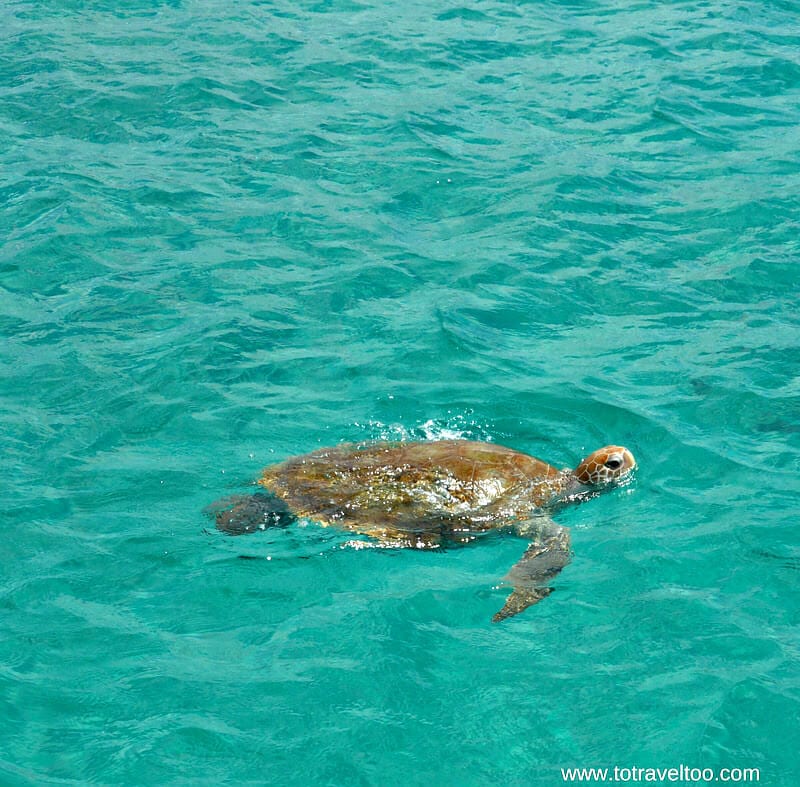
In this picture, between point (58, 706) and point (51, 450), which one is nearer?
point (58, 706)

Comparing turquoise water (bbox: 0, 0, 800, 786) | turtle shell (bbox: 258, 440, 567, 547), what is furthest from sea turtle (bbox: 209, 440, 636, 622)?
turquoise water (bbox: 0, 0, 800, 786)

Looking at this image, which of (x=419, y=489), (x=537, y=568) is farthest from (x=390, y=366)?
(x=537, y=568)

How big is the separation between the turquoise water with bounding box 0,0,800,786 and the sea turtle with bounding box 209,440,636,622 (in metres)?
0.16

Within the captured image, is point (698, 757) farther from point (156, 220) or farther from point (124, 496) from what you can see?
point (156, 220)

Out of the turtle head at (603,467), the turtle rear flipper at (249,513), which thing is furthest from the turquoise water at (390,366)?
the turtle head at (603,467)

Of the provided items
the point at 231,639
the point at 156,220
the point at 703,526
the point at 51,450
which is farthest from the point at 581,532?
the point at 156,220

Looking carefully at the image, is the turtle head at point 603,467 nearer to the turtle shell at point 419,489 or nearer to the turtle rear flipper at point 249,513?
the turtle shell at point 419,489

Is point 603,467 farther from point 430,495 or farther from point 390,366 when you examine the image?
point 390,366

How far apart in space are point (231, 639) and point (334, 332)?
4191mm

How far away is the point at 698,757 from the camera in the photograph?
19.5 feet

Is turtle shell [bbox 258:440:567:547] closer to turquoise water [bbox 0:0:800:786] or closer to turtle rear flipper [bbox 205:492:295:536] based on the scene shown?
turtle rear flipper [bbox 205:492:295:536]

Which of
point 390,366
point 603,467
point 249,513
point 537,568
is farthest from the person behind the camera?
point 390,366

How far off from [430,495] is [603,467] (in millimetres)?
1341

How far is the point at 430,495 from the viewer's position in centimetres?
765
